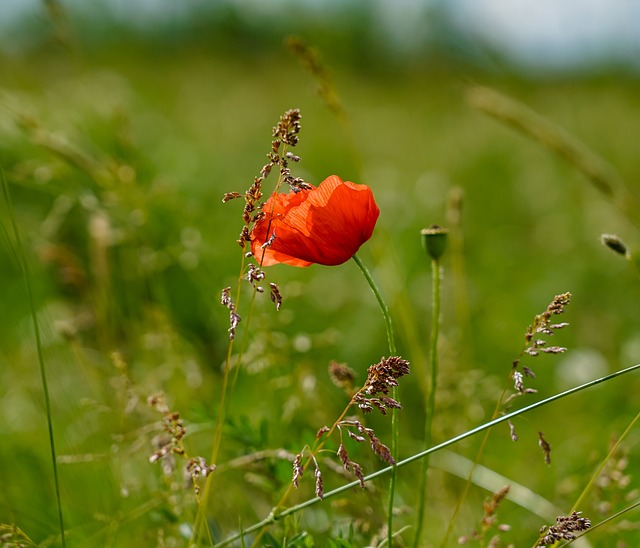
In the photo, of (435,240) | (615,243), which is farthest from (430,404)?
(615,243)

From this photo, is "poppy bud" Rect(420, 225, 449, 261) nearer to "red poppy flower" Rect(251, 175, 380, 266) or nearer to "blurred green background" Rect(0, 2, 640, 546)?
"red poppy flower" Rect(251, 175, 380, 266)

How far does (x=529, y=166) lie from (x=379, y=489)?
12.1 ft

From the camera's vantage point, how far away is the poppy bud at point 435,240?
Result: 0.94 metres

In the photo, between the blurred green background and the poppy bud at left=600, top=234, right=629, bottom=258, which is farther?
the blurred green background

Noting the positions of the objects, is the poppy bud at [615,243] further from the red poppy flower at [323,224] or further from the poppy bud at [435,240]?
the red poppy flower at [323,224]

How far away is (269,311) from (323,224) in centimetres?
133

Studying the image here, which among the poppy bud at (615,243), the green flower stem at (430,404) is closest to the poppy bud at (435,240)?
the green flower stem at (430,404)

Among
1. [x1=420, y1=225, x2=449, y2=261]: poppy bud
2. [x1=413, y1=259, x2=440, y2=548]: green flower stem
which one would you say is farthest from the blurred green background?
[x1=420, y1=225, x2=449, y2=261]: poppy bud

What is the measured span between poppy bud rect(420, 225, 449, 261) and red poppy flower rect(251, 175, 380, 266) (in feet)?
0.32

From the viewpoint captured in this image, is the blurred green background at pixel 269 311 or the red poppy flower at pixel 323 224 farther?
the blurred green background at pixel 269 311

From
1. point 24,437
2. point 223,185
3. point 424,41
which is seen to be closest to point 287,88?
point 424,41

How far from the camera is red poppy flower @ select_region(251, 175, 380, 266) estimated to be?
0.85m

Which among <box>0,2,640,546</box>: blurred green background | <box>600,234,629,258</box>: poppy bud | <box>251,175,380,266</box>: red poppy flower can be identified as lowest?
<box>0,2,640,546</box>: blurred green background

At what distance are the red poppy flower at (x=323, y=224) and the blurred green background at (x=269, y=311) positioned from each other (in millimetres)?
299
